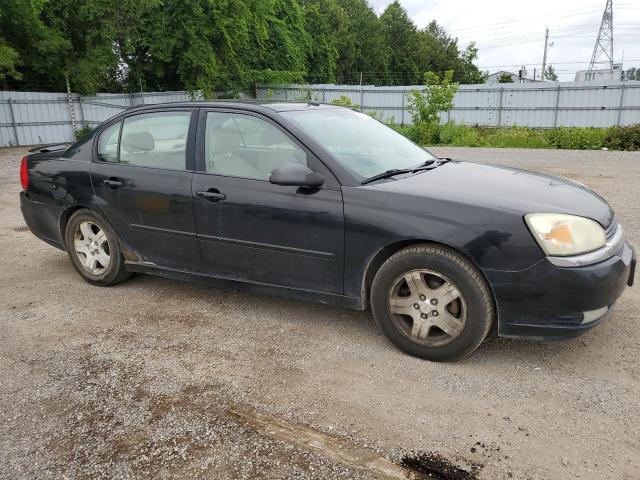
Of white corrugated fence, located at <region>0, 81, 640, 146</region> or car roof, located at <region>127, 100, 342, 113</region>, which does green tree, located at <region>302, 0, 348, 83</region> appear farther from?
car roof, located at <region>127, 100, 342, 113</region>

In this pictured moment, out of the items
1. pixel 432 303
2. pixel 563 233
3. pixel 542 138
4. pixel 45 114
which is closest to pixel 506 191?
pixel 563 233

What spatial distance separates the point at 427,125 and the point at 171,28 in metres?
16.6

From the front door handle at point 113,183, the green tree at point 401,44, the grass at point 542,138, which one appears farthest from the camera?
the green tree at point 401,44

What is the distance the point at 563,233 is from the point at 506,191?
504 mm

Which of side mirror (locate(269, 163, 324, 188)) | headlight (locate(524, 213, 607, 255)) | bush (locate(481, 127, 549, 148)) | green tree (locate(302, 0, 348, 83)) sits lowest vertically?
bush (locate(481, 127, 549, 148))

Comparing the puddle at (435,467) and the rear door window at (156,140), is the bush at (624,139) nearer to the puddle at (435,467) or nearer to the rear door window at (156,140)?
the rear door window at (156,140)

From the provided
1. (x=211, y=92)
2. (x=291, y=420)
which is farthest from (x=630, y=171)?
(x=211, y=92)

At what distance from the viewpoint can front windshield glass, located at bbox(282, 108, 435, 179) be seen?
3787mm

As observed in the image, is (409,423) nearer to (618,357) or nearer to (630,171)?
(618,357)

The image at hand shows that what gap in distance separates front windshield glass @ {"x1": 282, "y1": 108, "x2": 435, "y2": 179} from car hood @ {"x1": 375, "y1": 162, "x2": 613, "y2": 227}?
26cm

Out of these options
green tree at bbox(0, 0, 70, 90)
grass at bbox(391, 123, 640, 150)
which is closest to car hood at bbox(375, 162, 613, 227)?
grass at bbox(391, 123, 640, 150)

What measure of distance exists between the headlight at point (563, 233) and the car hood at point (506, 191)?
60 millimetres

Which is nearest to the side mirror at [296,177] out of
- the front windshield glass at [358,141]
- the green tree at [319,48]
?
the front windshield glass at [358,141]

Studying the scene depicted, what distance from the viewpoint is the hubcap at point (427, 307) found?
3270mm
